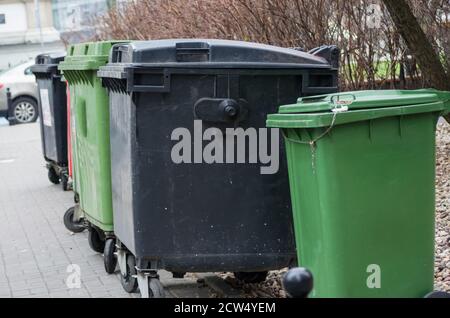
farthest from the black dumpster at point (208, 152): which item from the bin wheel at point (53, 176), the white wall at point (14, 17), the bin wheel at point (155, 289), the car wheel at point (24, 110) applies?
the white wall at point (14, 17)

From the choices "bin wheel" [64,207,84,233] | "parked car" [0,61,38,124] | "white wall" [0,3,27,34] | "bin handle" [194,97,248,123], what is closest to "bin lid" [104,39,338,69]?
"bin handle" [194,97,248,123]

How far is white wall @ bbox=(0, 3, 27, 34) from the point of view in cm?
4231

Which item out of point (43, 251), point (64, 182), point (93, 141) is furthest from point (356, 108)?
point (64, 182)

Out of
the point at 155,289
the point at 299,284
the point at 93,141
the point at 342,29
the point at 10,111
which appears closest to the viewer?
the point at 299,284

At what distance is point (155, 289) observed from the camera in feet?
17.5

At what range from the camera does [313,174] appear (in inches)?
168

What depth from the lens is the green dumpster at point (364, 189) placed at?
4172mm

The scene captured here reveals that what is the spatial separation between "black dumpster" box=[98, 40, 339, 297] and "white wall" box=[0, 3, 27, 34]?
128 feet

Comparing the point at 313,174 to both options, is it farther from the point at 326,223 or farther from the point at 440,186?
the point at 440,186

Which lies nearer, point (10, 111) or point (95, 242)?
point (95, 242)

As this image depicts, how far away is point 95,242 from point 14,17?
123ft

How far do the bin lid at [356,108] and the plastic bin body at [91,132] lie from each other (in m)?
2.07

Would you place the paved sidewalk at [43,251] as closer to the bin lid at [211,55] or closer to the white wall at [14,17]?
the bin lid at [211,55]

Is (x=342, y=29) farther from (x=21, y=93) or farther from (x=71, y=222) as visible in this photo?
(x=21, y=93)
